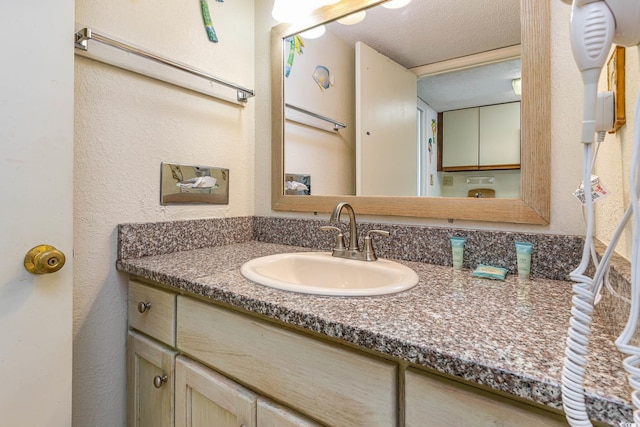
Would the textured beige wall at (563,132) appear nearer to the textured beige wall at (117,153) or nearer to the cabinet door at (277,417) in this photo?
the cabinet door at (277,417)

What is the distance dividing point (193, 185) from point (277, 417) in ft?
2.76

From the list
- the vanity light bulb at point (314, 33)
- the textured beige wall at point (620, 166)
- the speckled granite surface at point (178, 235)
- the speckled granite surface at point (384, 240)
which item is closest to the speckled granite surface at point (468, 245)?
the speckled granite surface at point (384, 240)

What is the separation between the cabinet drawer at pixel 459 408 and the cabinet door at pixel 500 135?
25.9 inches

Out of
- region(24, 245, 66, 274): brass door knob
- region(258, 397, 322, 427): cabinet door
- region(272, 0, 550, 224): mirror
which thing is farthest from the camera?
region(272, 0, 550, 224): mirror

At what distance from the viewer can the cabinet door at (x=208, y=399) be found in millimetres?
664

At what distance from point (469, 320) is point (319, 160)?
89 cm

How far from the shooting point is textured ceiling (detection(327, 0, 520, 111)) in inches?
34.6

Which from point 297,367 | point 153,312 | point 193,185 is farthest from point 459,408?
point 193,185

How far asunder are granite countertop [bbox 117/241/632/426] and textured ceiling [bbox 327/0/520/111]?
1.78ft

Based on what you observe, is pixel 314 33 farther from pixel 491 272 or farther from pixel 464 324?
→ pixel 464 324

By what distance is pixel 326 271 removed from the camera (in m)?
1.00

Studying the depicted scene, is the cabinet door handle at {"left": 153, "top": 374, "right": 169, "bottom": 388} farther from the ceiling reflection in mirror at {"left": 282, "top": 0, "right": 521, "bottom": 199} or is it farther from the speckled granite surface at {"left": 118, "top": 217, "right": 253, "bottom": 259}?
the ceiling reflection in mirror at {"left": 282, "top": 0, "right": 521, "bottom": 199}

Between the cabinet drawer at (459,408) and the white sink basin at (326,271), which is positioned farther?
the white sink basin at (326,271)

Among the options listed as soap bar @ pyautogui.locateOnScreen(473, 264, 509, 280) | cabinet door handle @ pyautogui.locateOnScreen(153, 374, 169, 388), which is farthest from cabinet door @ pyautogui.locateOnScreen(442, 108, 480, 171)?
Answer: cabinet door handle @ pyautogui.locateOnScreen(153, 374, 169, 388)
